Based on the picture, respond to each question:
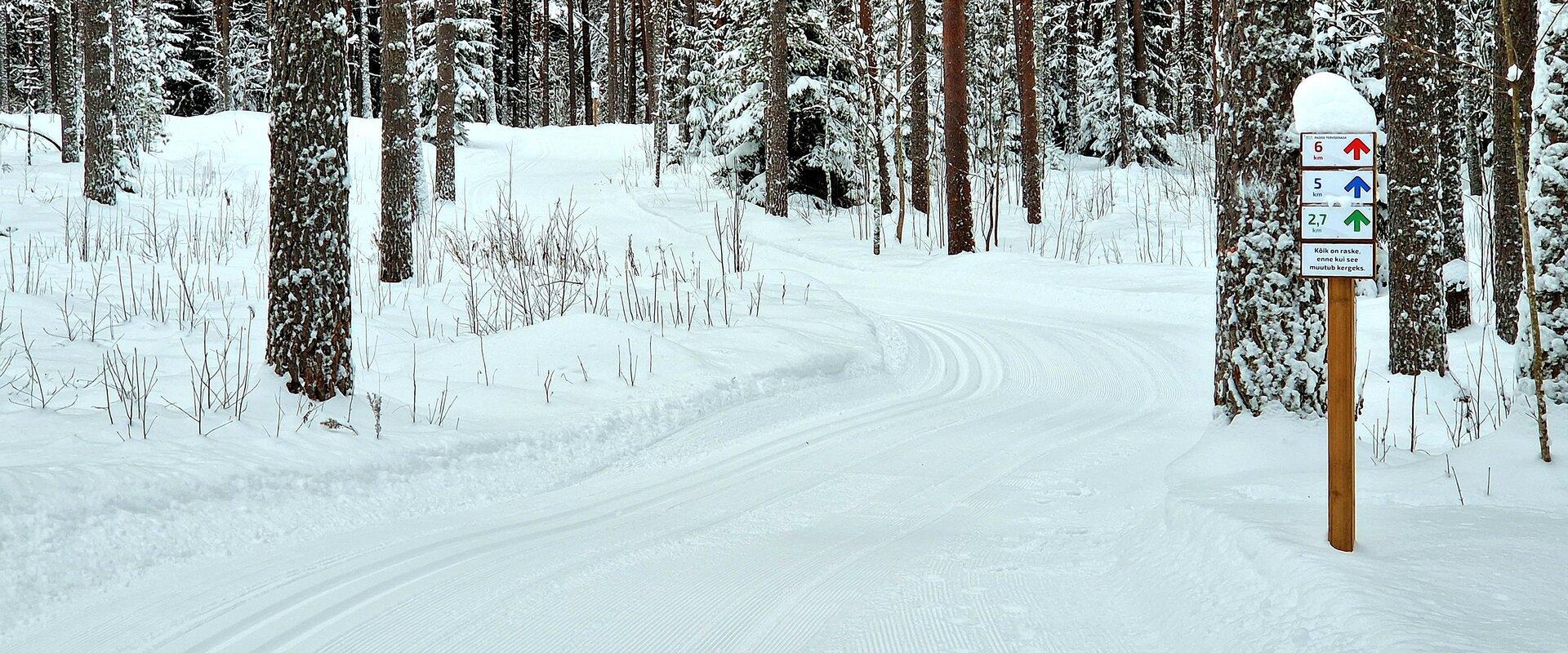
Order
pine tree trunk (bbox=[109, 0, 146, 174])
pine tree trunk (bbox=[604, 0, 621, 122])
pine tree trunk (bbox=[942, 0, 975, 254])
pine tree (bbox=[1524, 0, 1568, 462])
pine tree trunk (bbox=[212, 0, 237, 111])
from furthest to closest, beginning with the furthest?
pine tree trunk (bbox=[604, 0, 621, 122]) < pine tree trunk (bbox=[212, 0, 237, 111]) < pine tree trunk (bbox=[942, 0, 975, 254]) < pine tree trunk (bbox=[109, 0, 146, 174]) < pine tree (bbox=[1524, 0, 1568, 462])

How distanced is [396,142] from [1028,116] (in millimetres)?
12816

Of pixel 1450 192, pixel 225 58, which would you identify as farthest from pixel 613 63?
pixel 1450 192

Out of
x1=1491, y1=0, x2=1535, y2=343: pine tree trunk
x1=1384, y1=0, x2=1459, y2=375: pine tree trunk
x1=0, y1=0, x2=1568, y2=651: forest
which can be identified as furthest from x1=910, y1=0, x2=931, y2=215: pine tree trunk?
x1=1384, y1=0, x2=1459, y2=375: pine tree trunk

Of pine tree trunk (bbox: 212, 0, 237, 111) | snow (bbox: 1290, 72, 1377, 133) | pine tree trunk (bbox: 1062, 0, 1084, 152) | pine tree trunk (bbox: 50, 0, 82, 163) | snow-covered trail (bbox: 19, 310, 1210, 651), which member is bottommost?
snow-covered trail (bbox: 19, 310, 1210, 651)

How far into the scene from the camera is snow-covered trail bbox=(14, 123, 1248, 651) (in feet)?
10.7

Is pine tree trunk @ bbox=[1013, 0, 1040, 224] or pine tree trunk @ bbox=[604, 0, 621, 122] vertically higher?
pine tree trunk @ bbox=[604, 0, 621, 122]

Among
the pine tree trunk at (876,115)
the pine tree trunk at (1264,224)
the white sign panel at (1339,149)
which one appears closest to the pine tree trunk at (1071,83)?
the pine tree trunk at (876,115)

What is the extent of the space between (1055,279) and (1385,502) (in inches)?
379

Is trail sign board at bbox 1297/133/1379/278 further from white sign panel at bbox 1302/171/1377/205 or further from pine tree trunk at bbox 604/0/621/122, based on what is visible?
pine tree trunk at bbox 604/0/621/122

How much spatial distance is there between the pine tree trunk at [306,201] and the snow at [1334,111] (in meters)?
4.70

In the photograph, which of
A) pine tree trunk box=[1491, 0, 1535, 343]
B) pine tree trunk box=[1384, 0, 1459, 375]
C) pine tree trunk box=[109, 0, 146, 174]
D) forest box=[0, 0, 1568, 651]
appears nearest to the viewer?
forest box=[0, 0, 1568, 651]

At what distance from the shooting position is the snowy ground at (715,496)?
10.8 feet

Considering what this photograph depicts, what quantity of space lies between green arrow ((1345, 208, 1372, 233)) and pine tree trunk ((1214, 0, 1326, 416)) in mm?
2245

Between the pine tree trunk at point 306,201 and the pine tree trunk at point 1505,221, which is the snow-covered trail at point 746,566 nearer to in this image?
the pine tree trunk at point 306,201
